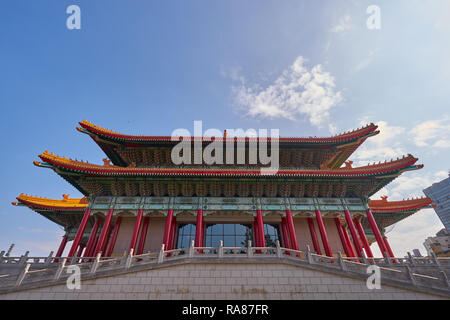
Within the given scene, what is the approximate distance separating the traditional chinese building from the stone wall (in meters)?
3.25

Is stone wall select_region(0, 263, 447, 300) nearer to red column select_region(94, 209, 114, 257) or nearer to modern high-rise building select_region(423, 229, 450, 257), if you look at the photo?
red column select_region(94, 209, 114, 257)

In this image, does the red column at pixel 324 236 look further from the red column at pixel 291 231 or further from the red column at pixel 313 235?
the red column at pixel 291 231

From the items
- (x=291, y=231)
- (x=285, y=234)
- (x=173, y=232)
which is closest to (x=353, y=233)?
(x=291, y=231)

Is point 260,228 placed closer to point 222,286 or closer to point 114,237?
point 222,286

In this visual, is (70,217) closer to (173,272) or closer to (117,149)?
(117,149)

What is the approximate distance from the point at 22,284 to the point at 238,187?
1142cm

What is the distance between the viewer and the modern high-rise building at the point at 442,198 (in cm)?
7200

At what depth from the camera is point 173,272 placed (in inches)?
349

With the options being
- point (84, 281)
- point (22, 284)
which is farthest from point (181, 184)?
point (22, 284)

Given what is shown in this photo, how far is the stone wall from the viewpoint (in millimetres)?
8273

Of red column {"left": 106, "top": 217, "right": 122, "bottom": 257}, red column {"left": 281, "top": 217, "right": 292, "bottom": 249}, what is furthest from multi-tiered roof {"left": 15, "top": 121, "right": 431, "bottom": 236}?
red column {"left": 281, "top": 217, "right": 292, "bottom": 249}

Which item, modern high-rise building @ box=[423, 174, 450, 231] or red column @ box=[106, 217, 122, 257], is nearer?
red column @ box=[106, 217, 122, 257]

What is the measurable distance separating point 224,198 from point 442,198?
10075cm

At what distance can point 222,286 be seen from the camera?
864 cm
